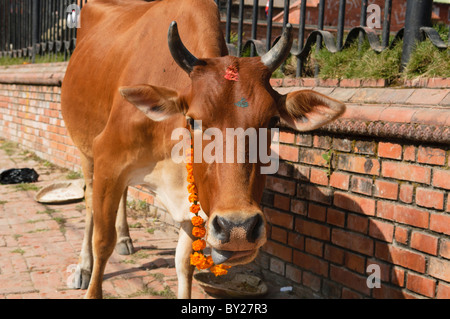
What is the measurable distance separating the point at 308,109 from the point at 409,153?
2.34 feet

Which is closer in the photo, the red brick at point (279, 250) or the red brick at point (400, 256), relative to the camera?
the red brick at point (400, 256)

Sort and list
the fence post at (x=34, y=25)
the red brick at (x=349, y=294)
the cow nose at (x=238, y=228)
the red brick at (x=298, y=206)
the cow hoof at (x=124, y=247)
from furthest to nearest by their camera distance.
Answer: the fence post at (x=34, y=25), the cow hoof at (x=124, y=247), the red brick at (x=298, y=206), the red brick at (x=349, y=294), the cow nose at (x=238, y=228)

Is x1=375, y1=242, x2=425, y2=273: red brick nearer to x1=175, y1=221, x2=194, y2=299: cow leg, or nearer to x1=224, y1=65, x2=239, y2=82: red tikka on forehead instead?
x1=175, y1=221, x2=194, y2=299: cow leg

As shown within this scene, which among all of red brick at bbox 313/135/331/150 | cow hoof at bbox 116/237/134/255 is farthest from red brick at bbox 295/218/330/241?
cow hoof at bbox 116/237/134/255

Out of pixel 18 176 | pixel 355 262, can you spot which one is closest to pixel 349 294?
pixel 355 262

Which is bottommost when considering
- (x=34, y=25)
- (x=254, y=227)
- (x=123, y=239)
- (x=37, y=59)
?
(x=123, y=239)

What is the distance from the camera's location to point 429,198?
2.94 metres

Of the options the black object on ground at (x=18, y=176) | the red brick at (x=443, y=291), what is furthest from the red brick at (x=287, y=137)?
the black object on ground at (x=18, y=176)

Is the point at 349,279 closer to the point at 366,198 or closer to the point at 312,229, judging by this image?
the point at 312,229

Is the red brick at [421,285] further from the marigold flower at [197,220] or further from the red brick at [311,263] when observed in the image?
the marigold flower at [197,220]

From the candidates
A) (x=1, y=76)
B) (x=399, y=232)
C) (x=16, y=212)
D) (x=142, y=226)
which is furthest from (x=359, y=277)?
(x=1, y=76)

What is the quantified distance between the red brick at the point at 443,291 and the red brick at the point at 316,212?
3.11 ft

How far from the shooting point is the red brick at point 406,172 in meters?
2.96
